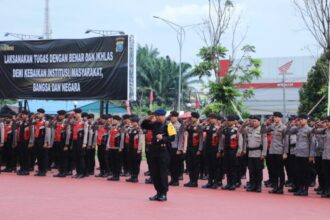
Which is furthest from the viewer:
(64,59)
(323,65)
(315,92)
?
(315,92)

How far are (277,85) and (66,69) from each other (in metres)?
30.8

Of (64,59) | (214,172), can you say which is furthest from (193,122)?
(64,59)

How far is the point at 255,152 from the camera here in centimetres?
1440

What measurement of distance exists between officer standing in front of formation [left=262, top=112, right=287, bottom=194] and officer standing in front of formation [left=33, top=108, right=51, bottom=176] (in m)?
6.74

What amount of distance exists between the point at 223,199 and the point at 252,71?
13.6 metres

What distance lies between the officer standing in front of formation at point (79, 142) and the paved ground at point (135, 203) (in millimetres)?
1977

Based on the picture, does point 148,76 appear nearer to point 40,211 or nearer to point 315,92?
point 315,92

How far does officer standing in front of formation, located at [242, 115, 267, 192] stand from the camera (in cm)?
1432

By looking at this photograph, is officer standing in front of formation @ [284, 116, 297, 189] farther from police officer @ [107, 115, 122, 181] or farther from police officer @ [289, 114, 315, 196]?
police officer @ [107, 115, 122, 181]

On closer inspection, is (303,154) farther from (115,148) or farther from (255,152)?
(115,148)

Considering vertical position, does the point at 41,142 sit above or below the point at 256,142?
below

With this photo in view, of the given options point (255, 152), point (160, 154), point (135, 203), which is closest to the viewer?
point (135, 203)

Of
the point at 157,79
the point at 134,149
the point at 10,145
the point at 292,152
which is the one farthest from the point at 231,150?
the point at 157,79

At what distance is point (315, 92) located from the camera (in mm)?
31047
